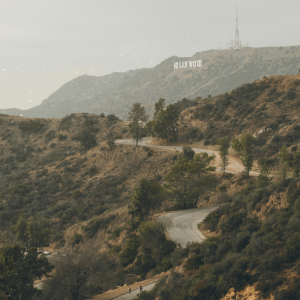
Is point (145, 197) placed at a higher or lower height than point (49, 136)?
lower

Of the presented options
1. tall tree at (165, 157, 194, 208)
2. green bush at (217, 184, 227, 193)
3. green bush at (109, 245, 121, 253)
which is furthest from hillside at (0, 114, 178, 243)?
green bush at (217, 184, 227, 193)

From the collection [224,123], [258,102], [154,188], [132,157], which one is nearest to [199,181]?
[154,188]

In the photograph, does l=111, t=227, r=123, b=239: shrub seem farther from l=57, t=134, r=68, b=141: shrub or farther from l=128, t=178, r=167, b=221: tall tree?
l=57, t=134, r=68, b=141: shrub

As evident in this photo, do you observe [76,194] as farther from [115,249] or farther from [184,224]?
[184,224]

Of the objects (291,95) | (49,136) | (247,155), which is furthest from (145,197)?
(49,136)

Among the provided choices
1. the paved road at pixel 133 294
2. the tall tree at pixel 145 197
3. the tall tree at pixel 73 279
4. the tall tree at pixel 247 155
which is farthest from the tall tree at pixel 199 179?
the tall tree at pixel 73 279

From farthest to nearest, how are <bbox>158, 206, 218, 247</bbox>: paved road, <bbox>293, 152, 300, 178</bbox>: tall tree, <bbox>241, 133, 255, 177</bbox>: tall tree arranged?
<bbox>241, 133, 255, 177</bbox>: tall tree → <bbox>293, 152, 300, 178</bbox>: tall tree → <bbox>158, 206, 218, 247</bbox>: paved road

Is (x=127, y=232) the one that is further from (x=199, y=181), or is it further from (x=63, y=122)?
(x=63, y=122)

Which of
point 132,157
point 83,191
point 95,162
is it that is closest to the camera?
point 83,191
